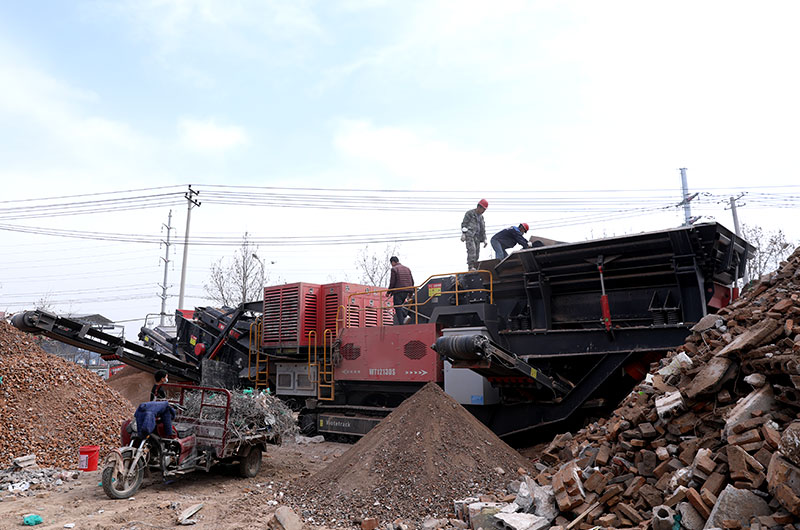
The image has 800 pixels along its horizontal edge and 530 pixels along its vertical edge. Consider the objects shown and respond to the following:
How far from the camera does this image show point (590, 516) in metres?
4.75

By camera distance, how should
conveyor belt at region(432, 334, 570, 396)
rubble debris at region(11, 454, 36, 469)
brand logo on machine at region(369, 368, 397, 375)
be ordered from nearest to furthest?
conveyor belt at region(432, 334, 570, 396) < rubble debris at region(11, 454, 36, 469) < brand logo on machine at region(369, 368, 397, 375)

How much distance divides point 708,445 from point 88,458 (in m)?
8.16

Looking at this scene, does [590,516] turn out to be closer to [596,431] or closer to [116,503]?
[596,431]

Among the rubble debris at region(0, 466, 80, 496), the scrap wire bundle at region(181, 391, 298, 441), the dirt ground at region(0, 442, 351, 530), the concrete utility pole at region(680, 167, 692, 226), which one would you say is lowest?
the dirt ground at region(0, 442, 351, 530)

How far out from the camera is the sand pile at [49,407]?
9.07 meters

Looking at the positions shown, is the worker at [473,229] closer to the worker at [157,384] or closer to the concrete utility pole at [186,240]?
the worker at [157,384]

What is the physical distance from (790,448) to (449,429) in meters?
4.25

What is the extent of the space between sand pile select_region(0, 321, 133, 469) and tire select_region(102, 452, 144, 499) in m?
2.49

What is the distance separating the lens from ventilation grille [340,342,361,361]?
11405mm

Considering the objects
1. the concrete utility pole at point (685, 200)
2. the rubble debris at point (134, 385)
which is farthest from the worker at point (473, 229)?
the concrete utility pole at point (685, 200)

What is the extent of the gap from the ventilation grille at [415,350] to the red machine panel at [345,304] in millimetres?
1636

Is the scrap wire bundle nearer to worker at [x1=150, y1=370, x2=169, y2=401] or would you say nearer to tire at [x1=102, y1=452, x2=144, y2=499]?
worker at [x1=150, y1=370, x2=169, y2=401]

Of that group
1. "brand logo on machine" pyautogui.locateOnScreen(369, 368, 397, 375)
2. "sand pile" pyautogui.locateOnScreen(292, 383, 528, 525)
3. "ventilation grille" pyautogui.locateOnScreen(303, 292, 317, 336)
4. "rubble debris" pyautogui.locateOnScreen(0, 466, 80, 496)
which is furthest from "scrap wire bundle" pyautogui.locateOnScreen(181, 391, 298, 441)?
"ventilation grille" pyautogui.locateOnScreen(303, 292, 317, 336)

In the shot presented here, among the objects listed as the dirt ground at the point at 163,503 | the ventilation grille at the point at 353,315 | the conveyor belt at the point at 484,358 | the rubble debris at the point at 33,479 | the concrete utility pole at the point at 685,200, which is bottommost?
the dirt ground at the point at 163,503
